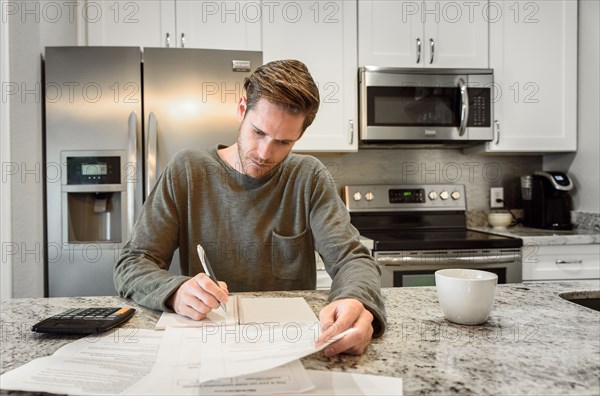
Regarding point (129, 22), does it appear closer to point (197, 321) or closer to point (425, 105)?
point (425, 105)

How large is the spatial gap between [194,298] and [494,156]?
2535mm

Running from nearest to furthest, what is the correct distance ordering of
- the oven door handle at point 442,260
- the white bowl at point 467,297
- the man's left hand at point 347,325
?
the man's left hand at point 347,325 < the white bowl at point 467,297 < the oven door handle at point 442,260

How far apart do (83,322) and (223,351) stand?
0.98ft

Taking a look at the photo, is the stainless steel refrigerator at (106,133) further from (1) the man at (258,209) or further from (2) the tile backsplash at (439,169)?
(2) the tile backsplash at (439,169)

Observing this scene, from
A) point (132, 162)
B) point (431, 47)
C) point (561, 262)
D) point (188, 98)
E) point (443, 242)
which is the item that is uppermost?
point (431, 47)

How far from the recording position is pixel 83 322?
0.77 meters

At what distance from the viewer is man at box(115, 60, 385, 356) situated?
109 cm

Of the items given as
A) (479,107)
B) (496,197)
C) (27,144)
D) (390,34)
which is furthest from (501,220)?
(27,144)

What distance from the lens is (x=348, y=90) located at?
97.0 inches

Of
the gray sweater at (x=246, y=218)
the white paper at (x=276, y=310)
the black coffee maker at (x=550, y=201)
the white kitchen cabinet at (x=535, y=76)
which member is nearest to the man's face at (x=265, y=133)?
the gray sweater at (x=246, y=218)

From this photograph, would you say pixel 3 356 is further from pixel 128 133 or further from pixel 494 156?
pixel 494 156

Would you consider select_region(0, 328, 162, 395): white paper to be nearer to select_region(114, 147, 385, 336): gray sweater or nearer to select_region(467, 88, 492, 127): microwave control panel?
select_region(114, 147, 385, 336): gray sweater

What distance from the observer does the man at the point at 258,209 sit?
1088mm

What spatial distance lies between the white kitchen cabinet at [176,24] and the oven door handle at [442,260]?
1311 mm
